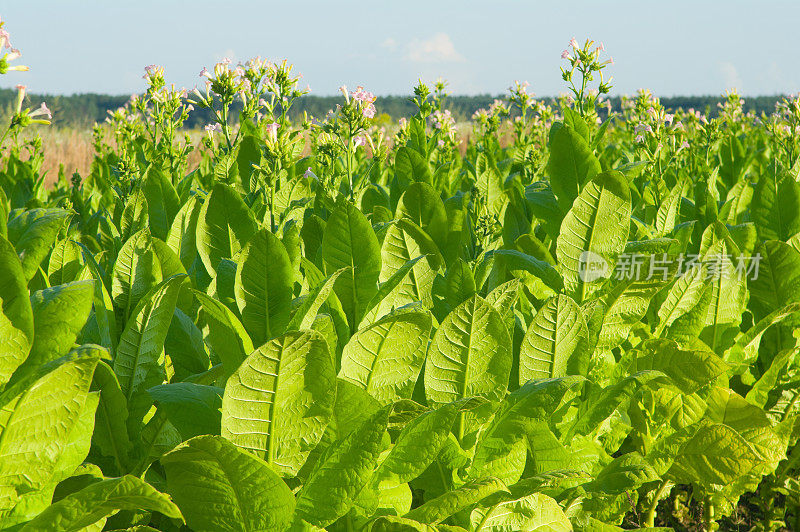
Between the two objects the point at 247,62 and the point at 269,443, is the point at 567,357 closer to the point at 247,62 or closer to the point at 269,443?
the point at 269,443

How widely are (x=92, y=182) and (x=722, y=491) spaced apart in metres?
3.89

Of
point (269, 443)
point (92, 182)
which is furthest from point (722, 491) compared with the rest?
point (92, 182)

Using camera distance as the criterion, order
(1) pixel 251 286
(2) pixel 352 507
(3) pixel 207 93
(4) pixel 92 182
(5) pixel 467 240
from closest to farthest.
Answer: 1. (2) pixel 352 507
2. (1) pixel 251 286
3. (5) pixel 467 240
4. (3) pixel 207 93
5. (4) pixel 92 182

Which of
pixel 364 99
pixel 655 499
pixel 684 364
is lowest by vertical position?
pixel 655 499

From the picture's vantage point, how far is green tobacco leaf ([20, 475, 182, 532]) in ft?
2.98

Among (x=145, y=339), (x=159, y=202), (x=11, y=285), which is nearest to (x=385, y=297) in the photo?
(x=145, y=339)

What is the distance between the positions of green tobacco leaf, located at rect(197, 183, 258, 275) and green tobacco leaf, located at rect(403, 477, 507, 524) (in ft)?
3.42

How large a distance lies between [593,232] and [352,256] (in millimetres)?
695

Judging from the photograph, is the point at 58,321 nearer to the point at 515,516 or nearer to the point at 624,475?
the point at 515,516

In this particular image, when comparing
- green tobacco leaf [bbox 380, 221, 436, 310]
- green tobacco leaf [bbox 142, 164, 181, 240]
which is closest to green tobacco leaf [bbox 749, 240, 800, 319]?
green tobacco leaf [bbox 380, 221, 436, 310]

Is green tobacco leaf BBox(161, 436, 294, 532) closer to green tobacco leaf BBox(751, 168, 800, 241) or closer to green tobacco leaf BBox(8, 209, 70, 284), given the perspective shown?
green tobacco leaf BBox(8, 209, 70, 284)

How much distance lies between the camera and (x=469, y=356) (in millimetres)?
1354

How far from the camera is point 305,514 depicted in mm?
1065

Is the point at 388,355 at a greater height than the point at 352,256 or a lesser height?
lesser
